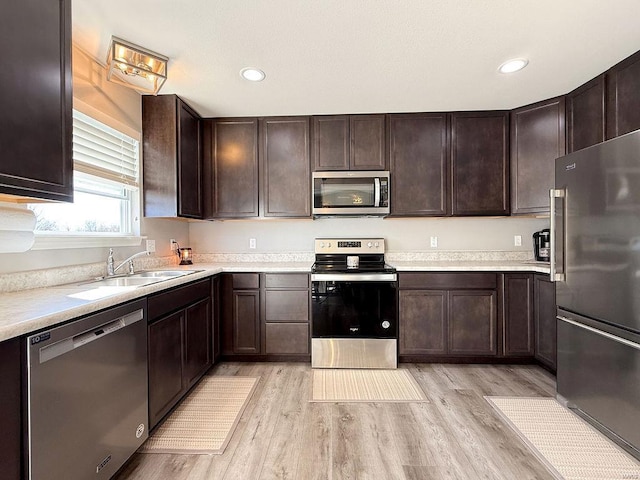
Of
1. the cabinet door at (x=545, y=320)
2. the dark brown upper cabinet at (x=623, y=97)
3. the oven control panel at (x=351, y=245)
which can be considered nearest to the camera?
the dark brown upper cabinet at (x=623, y=97)

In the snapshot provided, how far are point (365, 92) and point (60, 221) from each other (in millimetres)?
2368

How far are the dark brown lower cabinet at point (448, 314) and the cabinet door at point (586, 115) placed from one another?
129 centimetres

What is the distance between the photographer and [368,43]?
6.25 feet

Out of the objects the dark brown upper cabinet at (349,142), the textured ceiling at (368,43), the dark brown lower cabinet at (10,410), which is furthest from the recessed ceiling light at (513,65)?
the dark brown lower cabinet at (10,410)

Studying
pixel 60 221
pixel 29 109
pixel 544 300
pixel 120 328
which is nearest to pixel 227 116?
pixel 60 221

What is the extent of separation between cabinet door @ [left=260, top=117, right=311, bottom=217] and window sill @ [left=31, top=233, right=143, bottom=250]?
1218 millimetres

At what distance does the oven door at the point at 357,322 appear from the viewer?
→ 2.79 m

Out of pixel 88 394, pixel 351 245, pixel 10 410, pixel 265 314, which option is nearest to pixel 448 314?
pixel 351 245

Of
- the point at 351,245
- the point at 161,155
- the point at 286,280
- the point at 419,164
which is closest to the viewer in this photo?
the point at 161,155

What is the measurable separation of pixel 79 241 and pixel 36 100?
1016mm

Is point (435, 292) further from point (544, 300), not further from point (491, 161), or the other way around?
point (491, 161)

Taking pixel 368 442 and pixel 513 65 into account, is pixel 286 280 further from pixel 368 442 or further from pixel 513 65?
pixel 513 65

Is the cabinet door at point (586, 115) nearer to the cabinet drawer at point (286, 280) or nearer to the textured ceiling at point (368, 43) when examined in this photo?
the textured ceiling at point (368, 43)

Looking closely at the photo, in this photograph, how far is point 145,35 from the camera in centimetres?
181
